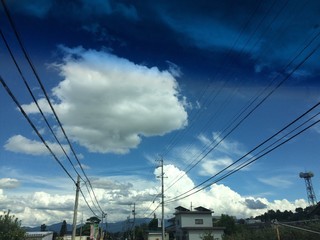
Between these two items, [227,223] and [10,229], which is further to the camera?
[227,223]

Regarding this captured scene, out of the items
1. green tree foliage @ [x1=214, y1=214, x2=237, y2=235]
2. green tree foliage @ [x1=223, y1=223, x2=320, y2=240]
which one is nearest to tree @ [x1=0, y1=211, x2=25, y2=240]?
green tree foliage @ [x1=223, y1=223, x2=320, y2=240]

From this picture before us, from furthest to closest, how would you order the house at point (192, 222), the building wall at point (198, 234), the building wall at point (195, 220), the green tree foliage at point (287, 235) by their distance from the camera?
the building wall at point (195, 220), the house at point (192, 222), the building wall at point (198, 234), the green tree foliage at point (287, 235)

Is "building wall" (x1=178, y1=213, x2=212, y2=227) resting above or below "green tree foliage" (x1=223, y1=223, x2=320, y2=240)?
above

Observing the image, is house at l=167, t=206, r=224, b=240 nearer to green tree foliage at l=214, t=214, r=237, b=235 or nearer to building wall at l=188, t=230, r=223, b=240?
building wall at l=188, t=230, r=223, b=240

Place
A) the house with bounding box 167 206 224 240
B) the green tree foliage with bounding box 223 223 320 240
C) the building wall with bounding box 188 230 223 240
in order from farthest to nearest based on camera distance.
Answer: the house with bounding box 167 206 224 240 → the building wall with bounding box 188 230 223 240 → the green tree foliage with bounding box 223 223 320 240

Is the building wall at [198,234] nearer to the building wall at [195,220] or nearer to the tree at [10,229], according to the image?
the building wall at [195,220]

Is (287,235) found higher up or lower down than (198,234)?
lower down

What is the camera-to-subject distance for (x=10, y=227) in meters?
45.1

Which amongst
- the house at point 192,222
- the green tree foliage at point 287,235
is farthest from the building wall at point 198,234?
the green tree foliage at point 287,235

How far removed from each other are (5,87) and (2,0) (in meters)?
3.07

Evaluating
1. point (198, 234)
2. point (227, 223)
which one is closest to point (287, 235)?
point (198, 234)

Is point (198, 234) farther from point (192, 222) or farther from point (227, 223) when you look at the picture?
point (227, 223)

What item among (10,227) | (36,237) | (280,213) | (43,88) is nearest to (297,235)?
(43,88)

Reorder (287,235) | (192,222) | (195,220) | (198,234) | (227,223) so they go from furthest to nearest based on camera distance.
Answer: (227,223) < (195,220) < (192,222) < (198,234) < (287,235)
